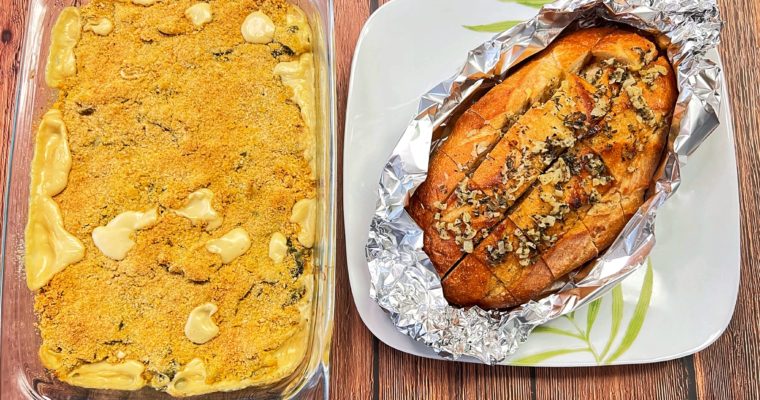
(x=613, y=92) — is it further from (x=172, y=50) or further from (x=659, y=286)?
(x=172, y=50)

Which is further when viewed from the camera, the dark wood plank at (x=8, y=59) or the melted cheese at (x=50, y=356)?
the dark wood plank at (x=8, y=59)

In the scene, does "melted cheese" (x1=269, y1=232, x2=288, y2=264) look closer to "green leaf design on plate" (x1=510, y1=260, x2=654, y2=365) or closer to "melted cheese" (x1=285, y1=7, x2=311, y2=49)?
"melted cheese" (x1=285, y1=7, x2=311, y2=49)

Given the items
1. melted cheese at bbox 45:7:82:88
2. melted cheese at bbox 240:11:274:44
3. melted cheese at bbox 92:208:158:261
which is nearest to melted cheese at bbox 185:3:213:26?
melted cheese at bbox 240:11:274:44

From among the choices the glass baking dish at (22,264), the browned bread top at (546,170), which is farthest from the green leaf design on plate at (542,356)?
the glass baking dish at (22,264)

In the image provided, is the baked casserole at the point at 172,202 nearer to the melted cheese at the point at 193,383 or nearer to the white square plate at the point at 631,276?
the melted cheese at the point at 193,383

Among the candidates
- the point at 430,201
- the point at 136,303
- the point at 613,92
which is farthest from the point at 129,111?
the point at 613,92
